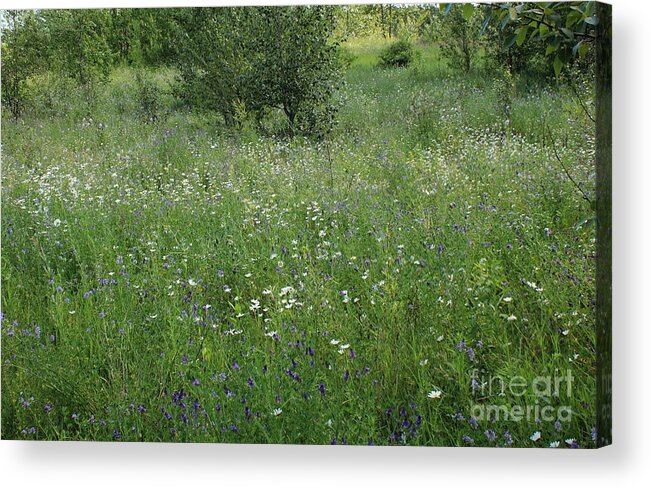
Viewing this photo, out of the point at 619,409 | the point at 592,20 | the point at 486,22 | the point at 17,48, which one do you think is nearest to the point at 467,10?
the point at 486,22

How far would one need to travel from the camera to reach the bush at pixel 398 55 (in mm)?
4738

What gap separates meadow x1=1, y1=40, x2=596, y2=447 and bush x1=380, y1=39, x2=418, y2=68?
0.16ft

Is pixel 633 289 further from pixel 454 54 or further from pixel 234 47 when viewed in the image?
pixel 234 47

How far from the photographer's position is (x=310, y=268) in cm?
479

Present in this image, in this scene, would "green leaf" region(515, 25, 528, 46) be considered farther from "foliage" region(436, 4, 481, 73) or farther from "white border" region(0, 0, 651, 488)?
"white border" region(0, 0, 651, 488)

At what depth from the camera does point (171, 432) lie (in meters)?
4.76

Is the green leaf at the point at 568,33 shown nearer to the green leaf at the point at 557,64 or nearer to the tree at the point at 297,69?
the green leaf at the point at 557,64

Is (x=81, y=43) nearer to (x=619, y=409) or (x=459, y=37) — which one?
(x=459, y=37)

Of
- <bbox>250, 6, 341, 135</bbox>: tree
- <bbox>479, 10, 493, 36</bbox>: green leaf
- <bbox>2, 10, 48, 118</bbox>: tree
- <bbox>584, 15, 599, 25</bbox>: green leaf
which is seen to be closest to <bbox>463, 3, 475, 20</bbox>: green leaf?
<bbox>479, 10, 493, 36</bbox>: green leaf

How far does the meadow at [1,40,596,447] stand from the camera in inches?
178

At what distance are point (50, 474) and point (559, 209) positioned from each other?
321 centimetres

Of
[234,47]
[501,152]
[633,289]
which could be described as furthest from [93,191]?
[633,289]

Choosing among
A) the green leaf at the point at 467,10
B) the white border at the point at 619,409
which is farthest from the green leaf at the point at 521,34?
the white border at the point at 619,409

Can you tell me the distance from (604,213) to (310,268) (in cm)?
159
